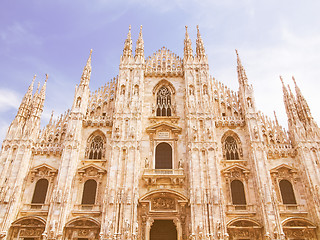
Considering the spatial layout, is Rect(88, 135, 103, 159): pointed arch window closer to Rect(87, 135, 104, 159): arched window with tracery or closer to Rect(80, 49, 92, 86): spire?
Rect(87, 135, 104, 159): arched window with tracery

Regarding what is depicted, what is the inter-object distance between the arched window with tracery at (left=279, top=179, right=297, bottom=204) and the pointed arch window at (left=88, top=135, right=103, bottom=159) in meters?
15.5

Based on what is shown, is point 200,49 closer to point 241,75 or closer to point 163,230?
point 241,75

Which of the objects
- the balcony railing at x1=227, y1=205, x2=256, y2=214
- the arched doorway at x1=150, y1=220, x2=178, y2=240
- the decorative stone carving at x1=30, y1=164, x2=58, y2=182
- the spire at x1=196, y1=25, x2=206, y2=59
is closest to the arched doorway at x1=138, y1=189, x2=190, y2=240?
the arched doorway at x1=150, y1=220, x2=178, y2=240

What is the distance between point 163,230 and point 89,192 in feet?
22.1

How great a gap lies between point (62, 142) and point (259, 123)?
17740 millimetres

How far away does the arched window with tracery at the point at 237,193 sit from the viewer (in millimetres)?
21406

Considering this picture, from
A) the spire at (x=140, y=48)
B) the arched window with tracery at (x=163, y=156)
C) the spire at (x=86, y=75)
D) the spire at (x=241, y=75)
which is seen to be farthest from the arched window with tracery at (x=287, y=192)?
the spire at (x=86, y=75)

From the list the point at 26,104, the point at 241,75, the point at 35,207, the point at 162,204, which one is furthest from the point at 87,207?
the point at 241,75

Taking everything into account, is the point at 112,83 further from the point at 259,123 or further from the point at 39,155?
the point at 259,123

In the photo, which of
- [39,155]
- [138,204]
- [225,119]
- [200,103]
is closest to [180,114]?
[200,103]

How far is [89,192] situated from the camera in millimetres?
21875

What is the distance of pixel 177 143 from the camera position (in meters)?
23.8

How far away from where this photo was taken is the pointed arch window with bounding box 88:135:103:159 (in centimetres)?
2369

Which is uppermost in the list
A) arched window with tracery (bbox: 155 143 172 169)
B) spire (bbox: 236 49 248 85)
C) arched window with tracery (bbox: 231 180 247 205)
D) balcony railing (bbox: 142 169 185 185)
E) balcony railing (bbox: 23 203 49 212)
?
spire (bbox: 236 49 248 85)
